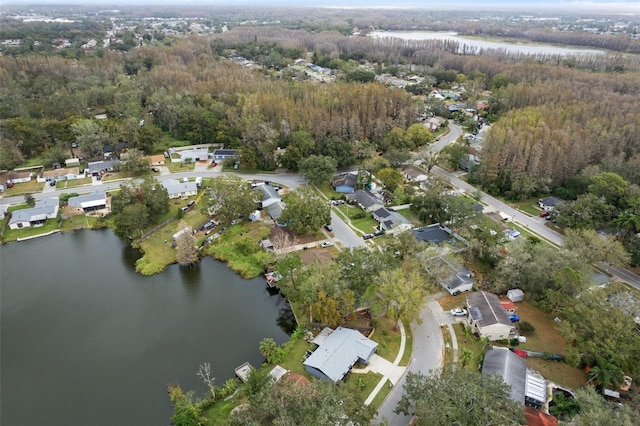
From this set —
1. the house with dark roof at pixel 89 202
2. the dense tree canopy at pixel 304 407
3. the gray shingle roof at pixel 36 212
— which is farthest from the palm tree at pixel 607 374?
the gray shingle roof at pixel 36 212

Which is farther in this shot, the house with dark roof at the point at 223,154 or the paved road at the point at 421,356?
the house with dark roof at the point at 223,154

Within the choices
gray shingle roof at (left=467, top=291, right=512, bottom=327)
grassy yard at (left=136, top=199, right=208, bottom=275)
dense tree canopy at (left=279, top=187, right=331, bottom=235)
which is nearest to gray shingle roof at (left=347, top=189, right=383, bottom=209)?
dense tree canopy at (left=279, top=187, right=331, bottom=235)

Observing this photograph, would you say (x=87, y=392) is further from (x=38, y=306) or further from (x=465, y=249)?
(x=465, y=249)

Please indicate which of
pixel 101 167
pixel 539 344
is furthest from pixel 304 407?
pixel 101 167

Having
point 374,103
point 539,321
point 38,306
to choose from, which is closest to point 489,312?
point 539,321

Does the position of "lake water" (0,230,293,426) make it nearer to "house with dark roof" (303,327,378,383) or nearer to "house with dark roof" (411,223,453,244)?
"house with dark roof" (303,327,378,383)

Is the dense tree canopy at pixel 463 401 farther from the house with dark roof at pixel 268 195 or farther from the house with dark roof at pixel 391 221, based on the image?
the house with dark roof at pixel 268 195
